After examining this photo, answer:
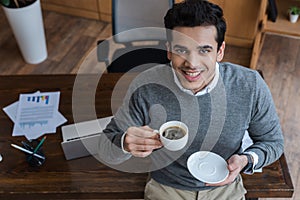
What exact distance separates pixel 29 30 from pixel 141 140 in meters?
2.04

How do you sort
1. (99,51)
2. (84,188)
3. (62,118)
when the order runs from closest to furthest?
(84,188) < (62,118) < (99,51)

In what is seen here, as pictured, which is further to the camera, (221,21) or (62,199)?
(62,199)

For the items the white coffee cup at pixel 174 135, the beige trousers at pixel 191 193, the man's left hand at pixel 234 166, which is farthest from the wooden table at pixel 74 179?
the white coffee cup at pixel 174 135

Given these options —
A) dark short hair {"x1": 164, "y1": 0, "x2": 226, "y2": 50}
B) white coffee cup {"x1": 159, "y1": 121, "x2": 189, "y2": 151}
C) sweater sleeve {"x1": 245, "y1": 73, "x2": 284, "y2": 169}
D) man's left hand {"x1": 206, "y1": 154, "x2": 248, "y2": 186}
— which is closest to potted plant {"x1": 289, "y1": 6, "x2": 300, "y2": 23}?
sweater sleeve {"x1": 245, "y1": 73, "x2": 284, "y2": 169}

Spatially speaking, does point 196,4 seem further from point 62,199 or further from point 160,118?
point 62,199

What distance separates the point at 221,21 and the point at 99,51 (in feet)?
3.94

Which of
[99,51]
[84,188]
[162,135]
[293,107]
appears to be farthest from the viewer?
[293,107]

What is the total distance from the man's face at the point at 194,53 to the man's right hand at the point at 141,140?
24cm

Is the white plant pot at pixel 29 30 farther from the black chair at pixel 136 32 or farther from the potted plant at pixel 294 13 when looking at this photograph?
the potted plant at pixel 294 13

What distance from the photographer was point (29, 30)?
10.7 feet

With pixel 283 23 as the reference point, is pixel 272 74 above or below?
below

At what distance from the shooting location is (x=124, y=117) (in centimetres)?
167


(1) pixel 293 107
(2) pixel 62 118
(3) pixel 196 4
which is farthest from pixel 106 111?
(1) pixel 293 107

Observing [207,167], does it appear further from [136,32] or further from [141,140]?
[136,32]
